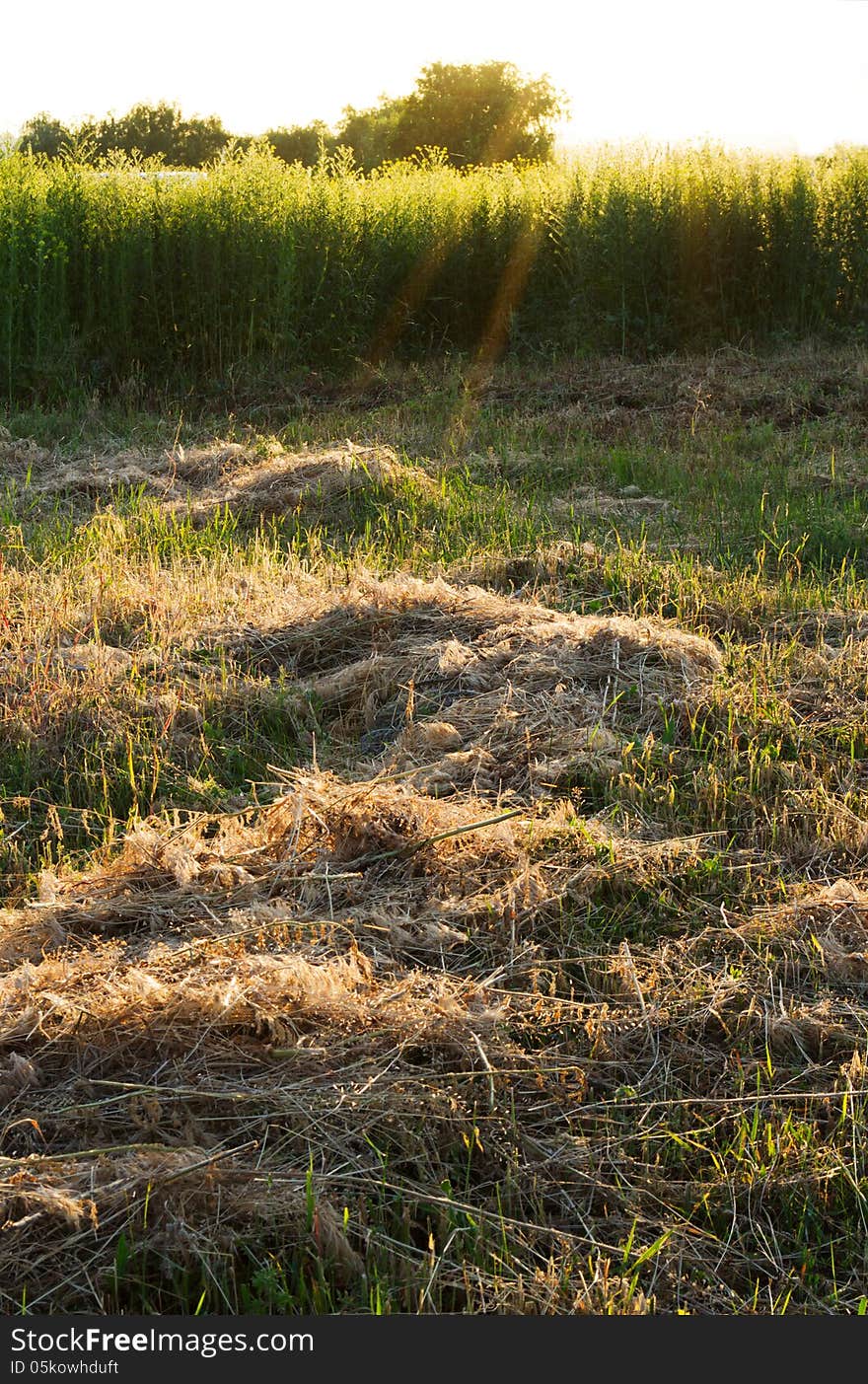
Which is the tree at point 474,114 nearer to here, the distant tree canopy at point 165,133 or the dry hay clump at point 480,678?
the distant tree canopy at point 165,133

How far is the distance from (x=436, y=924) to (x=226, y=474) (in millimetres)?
6194

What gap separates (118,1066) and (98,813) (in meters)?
1.48

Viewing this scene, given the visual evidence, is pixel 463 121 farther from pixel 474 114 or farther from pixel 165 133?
pixel 165 133

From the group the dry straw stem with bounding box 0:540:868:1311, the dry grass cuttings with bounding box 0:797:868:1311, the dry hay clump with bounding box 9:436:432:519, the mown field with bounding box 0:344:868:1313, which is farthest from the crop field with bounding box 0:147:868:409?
the dry grass cuttings with bounding box 0:797:868:1311

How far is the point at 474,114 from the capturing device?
38.5 m

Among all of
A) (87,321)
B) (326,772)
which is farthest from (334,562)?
(87,321)

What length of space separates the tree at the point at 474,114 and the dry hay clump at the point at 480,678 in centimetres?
3592

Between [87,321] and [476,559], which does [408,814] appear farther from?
[87,321]

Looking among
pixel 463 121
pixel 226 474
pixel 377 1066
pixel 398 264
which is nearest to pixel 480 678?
pixel 377 1066

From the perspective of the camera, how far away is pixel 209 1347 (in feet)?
6.91

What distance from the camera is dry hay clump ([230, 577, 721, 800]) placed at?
4.23 metres

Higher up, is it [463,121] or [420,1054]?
[463,121]

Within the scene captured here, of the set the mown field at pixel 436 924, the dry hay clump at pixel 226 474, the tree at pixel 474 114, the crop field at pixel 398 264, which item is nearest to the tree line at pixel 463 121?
the tree at pixel 474 114

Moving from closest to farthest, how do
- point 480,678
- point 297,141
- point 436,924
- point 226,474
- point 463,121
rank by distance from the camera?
point 436,924 < point 480,678 < point 226,474 < point 463,121 < point 297,141
